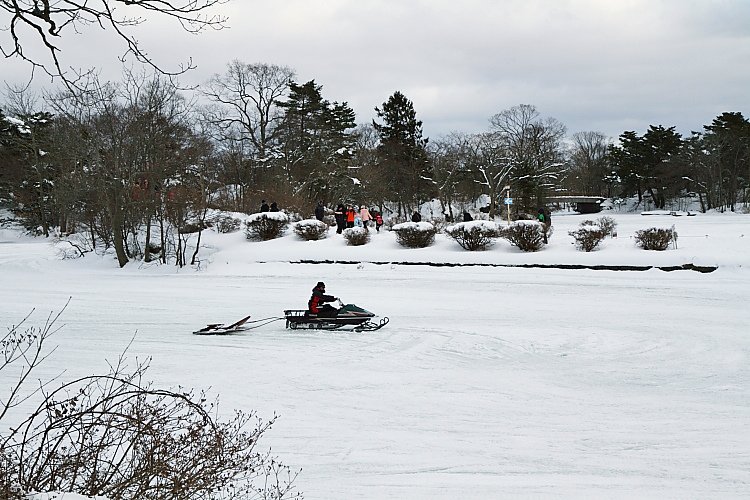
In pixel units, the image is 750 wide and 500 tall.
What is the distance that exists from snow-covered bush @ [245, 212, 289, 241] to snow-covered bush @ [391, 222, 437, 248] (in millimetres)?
7244

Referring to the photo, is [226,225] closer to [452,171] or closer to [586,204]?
[452,171]

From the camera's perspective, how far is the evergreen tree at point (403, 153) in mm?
55844

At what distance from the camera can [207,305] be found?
19188mm

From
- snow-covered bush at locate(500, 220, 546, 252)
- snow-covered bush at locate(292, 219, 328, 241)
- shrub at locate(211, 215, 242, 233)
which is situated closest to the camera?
snow-covered bush at locate(500, 220, 546, 252)

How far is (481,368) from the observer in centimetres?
1147

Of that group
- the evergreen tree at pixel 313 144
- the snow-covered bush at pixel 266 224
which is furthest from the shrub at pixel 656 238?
the evergreen tree at pixel 313 144

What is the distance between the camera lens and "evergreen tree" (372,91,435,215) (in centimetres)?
5584

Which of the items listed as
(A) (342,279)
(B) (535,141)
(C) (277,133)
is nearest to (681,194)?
(B) (535,141)

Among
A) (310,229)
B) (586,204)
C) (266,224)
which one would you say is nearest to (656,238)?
(310,229)

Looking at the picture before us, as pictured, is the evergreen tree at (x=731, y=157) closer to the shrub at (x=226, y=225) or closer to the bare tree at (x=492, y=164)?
the bare tree at (x=492, y=164)

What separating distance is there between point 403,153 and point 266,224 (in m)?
24.7

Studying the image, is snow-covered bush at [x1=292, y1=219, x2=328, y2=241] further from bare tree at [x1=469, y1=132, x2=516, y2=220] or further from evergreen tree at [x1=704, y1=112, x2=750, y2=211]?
evergreen tree at [x1=704, y1=112, x2=750, y2=211]

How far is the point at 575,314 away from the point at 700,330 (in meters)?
3.03

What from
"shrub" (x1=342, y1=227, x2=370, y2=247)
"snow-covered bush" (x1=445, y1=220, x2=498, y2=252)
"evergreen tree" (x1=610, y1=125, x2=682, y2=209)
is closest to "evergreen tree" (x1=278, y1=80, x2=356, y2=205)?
"shrub" (x1=342, y1=227, x2=370, y2=247)
